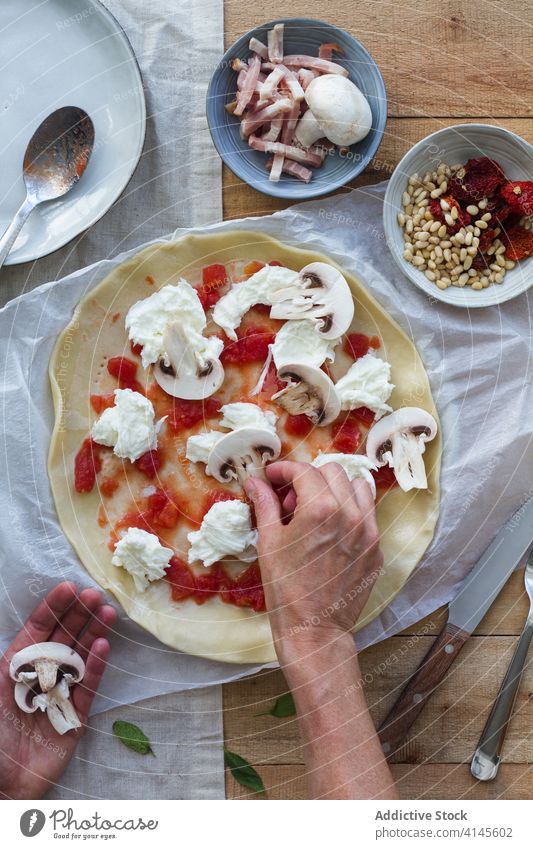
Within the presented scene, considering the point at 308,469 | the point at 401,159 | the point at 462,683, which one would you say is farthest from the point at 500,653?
the point at 401,159

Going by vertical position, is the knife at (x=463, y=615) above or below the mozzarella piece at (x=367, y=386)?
below

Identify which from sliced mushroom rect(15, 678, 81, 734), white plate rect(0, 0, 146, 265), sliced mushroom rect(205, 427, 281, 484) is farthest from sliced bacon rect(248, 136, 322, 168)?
sliced mushroom rect(15, 678, 81, 734)

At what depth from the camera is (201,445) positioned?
2.16 metres

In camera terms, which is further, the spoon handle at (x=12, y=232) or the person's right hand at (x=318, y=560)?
the spoon handle at (x=12, y=232)

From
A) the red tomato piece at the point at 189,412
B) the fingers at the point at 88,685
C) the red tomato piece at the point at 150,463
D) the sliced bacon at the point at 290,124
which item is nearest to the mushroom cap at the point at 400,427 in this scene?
the red tomato piece at the point at 189,412

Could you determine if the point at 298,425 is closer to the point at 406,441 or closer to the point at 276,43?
the point at 406,441

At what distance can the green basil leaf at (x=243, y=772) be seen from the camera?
87.0 inches

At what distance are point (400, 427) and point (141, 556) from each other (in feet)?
2.61

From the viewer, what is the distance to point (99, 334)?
2.21 meters

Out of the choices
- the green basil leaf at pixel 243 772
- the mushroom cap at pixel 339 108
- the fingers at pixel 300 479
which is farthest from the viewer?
the green basil leaf at pixel 243 772

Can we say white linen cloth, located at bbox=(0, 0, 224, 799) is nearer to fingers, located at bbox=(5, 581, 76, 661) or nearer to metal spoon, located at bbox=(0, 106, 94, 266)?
fingers, located at bbox=(5, 581, 76, 661)

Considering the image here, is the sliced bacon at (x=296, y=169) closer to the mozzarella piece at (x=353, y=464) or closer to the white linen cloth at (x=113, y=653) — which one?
the white linen cloth at (x=113, y=653)

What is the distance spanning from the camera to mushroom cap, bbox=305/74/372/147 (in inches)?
83.0

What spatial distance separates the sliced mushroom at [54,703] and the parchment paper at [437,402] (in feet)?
0.31
